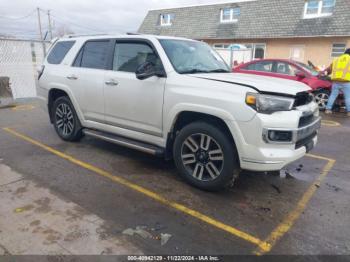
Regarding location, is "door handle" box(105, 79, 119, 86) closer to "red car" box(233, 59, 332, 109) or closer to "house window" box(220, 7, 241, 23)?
"red car" box(233, 59, 332, 109)

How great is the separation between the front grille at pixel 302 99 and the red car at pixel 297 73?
573cm

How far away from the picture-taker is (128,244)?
278 cm

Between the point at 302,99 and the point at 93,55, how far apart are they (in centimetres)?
336

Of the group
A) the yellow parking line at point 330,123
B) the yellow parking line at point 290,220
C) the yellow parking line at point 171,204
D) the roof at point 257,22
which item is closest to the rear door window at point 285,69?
the yellow parking line at point 330,123

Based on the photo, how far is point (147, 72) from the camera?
392 cm

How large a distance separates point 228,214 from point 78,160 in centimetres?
268

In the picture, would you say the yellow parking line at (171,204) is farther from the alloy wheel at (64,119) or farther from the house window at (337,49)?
the house window at (337,49)

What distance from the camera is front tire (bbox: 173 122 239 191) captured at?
11.6ft

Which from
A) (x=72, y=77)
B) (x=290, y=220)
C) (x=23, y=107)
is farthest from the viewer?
(x=23, y=107)

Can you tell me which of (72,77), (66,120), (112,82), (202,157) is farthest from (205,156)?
(66,120)

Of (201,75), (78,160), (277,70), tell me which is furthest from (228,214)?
(277,70)

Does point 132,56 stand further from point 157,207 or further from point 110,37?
point 157,207

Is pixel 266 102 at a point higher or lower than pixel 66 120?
higher

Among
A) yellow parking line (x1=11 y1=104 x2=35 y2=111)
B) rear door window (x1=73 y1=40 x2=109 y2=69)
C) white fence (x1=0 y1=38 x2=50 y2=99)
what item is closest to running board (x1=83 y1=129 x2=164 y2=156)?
rear door window (x1=73 y1=40 x2=109 y2=69)
